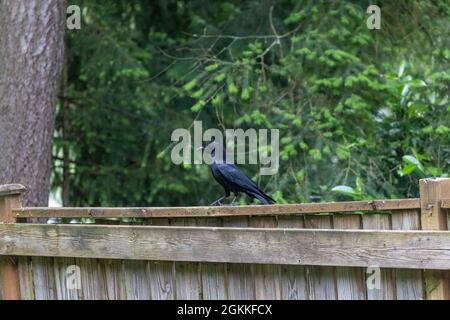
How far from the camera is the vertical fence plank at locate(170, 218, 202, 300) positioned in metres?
3.58

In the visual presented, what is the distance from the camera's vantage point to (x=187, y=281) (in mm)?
3600

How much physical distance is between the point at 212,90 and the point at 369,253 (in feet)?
15.8

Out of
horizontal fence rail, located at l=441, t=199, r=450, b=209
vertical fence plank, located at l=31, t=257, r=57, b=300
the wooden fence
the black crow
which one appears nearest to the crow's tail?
the black crow

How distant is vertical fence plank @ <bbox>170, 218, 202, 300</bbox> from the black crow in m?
1.65

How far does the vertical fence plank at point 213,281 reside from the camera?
3.52 m

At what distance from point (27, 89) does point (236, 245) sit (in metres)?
3.68

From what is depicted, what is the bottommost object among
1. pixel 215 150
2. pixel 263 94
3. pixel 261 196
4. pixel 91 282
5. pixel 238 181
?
pixel 91 282

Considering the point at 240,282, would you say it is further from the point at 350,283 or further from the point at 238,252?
the point at 350,283

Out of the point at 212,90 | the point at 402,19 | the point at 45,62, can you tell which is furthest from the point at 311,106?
the point at 45,62

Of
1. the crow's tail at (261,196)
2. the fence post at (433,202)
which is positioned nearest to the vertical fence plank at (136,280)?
the fence post at (433,202)

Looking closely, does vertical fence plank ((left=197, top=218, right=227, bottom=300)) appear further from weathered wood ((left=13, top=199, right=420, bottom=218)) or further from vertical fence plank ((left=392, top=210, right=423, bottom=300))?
vertical fence plank ((left=392, top=210, right=423, bottom=300))

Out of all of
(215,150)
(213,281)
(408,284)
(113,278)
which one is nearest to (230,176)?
(215,150)
